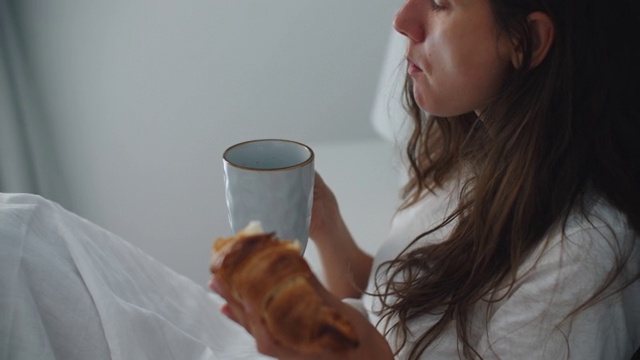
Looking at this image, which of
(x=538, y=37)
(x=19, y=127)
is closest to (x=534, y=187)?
(x=538, y=37)

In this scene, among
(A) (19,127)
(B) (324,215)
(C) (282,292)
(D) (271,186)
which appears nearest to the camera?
(C) (282,292)

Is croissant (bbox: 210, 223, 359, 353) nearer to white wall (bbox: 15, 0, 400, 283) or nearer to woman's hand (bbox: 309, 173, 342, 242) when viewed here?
woman's hand (bbox: 309, 173, 342, 242)

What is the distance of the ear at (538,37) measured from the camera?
1.75 feet

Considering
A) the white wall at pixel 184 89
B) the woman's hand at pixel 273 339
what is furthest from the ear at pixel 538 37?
the white wall at pixel 184 89

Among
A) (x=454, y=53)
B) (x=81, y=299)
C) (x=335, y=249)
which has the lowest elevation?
(x=335, y=249)

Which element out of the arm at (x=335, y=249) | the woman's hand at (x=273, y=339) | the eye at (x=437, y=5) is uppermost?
the eye at (x=437, y=5)

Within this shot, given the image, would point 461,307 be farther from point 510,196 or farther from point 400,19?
point 400,19

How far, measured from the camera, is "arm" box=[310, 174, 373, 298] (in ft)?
2.71

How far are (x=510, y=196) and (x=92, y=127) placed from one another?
1.03m

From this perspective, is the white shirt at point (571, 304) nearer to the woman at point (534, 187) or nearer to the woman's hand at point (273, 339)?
the woman at point (534, 187)

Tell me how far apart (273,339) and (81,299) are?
281mm

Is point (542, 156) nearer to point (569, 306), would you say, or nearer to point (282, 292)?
point (569, 306)

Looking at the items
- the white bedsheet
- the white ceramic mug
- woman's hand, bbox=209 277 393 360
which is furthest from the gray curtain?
woman's hand, bbox=209 277 393 360

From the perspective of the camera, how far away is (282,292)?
13.9 inches
